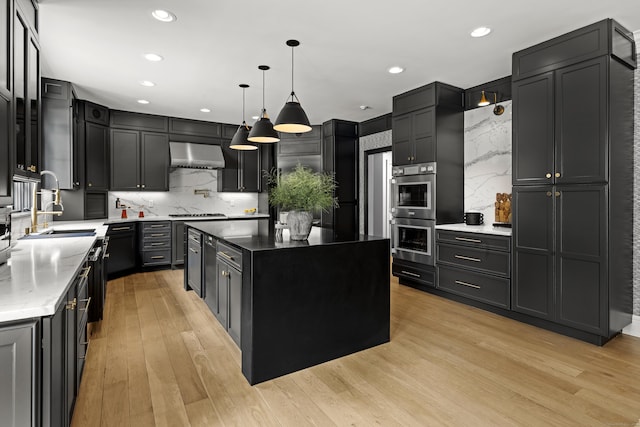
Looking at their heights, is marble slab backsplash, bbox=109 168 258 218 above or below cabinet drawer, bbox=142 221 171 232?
above

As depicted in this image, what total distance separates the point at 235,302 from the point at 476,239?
266 centimetres

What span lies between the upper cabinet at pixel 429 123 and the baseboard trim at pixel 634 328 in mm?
2430

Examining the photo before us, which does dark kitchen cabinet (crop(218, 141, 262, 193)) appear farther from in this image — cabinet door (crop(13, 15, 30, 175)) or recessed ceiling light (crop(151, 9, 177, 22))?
cabinet door (crop(13, 15, 30, 175))

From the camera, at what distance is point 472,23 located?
2990 mm

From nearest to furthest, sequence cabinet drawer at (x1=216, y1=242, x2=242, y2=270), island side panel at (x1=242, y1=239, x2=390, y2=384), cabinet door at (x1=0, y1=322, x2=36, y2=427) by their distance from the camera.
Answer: cabinet door at (x1=0, y1=322, x2=36, y2=427), island side panel at (x1=242, y1=239, x2=390, y2=384), cabinet drawer at (x1=216, y1=242, x2=242, y2=270)

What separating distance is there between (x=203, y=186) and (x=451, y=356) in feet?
17.7

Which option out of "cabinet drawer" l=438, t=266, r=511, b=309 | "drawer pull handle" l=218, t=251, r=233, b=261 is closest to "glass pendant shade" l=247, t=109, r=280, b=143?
"drawer pull handle" l=218, t=251, r=233, b=261

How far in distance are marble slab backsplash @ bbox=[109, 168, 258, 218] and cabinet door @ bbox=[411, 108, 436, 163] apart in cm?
386

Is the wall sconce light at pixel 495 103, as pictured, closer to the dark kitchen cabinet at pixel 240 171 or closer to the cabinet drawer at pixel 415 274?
the cabinet drawer at pixel 415 274

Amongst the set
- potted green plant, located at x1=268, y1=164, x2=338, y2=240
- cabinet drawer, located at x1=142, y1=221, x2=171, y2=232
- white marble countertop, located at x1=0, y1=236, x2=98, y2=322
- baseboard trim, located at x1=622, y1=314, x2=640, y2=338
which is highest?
potted green plant, located at x1=268, y1=164, x2=338, y2=240

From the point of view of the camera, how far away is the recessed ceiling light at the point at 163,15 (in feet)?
9.18

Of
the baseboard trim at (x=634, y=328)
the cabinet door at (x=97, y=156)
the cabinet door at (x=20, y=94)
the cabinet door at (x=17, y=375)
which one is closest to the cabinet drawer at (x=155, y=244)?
the cabinet door at (x=97, y=156)

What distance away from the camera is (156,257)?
573 cm

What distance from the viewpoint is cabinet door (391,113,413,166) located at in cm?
472
